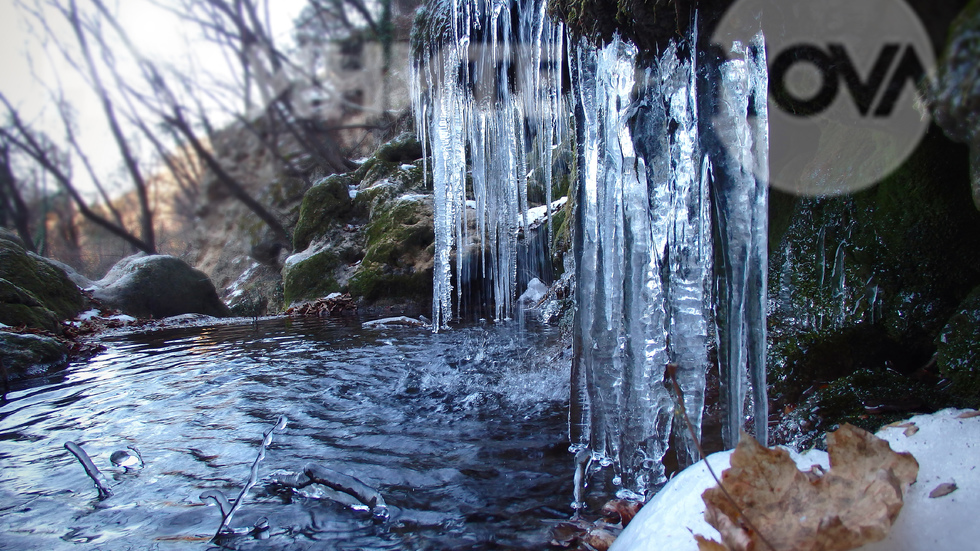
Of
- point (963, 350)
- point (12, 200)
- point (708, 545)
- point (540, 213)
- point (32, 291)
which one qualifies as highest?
point (12, 200)

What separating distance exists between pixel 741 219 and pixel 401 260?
10618mm

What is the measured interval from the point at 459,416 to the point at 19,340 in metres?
5.24

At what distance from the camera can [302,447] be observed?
8.49 ft

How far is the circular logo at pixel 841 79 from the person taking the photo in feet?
4.99

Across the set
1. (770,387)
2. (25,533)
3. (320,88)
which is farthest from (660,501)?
(320,88)

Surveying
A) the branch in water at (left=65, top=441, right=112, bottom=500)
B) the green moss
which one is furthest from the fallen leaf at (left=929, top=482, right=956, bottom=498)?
the green moss

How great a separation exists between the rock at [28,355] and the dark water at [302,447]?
323mm

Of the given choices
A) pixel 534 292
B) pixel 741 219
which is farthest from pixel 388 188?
pixel 741 219

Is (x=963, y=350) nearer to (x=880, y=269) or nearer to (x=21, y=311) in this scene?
(x=880, y=269)

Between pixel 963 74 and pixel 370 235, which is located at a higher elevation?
pixel 963 74

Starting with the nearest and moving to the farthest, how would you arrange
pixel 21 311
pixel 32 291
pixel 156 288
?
pixel 21 311, pixel 32 291, pixel 156 288

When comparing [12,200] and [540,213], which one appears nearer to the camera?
[12,200]

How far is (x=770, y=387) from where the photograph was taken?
2.42 metres

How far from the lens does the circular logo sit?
1520 millimetres
